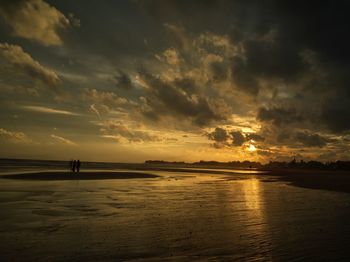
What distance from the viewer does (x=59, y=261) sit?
29.3 feet

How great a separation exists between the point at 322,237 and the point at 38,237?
11032mm

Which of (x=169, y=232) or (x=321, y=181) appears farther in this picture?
(x=321, y=181)

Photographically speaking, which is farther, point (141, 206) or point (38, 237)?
point (141, 206)

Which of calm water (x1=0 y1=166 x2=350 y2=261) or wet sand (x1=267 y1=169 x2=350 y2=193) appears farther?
wet sand (x1=267 y1=169 x2=350 y2=193)

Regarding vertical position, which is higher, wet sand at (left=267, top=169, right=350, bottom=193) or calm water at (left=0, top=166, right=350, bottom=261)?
wet sand at (left=267, top=169, right=350, bottom=193)

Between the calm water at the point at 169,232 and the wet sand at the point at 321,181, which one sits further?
the wet sand at the point at 321,181

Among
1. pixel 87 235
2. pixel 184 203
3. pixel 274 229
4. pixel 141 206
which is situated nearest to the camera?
pixel 87 235

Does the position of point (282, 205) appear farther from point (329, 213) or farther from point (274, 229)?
point (274, 229)

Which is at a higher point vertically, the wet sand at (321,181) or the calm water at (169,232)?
the wet sand at (321,181)

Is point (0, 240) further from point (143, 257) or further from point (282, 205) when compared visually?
point (282, 205)

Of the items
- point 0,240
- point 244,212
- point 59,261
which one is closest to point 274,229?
point 244,212

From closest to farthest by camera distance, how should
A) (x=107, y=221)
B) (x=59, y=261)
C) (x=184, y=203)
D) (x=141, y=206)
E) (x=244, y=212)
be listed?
(x=59, y=261) < (x=107, y=221) < (x=244, y=212) < (x=141, y=206) < (x=184, y=203)

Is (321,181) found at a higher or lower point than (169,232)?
higher

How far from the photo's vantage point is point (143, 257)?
945 centimetres
